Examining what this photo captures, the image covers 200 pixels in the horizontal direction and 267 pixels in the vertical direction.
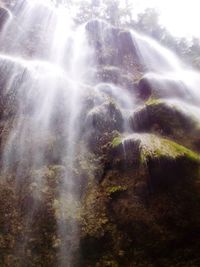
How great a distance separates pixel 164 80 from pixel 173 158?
316 inches

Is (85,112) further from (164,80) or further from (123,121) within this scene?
(164,80)

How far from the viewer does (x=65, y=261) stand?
25.3ft

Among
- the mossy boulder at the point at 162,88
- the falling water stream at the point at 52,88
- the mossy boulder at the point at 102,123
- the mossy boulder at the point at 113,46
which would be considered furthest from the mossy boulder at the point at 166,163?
the mossy boulder at the point at 113,46

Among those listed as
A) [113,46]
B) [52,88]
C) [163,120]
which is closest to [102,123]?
[163,120]

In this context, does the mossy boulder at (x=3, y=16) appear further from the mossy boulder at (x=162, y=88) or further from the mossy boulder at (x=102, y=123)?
the mossy boulder at (x=102, y=123)

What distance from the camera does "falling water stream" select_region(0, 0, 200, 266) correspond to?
33.9 feet

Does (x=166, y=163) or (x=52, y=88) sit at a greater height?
(x=166, y=163)

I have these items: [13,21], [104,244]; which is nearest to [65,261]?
[104,244]

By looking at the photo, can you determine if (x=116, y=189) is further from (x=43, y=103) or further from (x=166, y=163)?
(x=43, y=103)

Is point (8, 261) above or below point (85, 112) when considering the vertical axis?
below

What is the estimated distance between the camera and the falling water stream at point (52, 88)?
1034 cm

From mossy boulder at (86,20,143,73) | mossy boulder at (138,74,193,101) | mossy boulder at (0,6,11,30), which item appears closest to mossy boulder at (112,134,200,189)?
mossy boulder at (138,74,193,101)

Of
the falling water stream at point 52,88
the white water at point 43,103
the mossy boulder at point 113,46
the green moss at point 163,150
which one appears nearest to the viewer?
the green moss at point 163,150

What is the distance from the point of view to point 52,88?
1396cm
